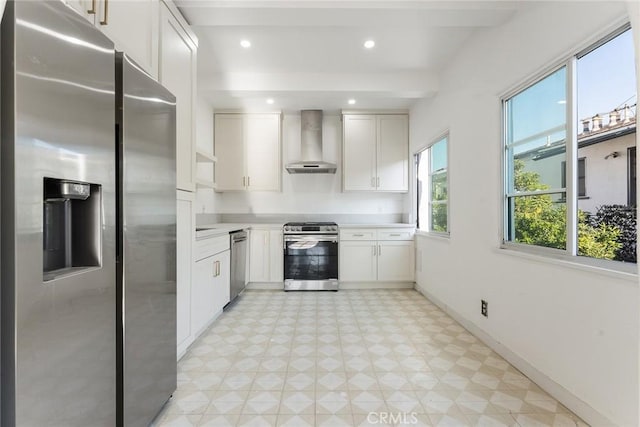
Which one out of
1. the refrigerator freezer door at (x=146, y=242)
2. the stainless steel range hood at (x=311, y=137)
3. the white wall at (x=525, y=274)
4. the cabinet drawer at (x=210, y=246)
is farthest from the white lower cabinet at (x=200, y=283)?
the white wall at (x=525, y=274)

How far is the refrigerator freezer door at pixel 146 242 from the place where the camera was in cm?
117

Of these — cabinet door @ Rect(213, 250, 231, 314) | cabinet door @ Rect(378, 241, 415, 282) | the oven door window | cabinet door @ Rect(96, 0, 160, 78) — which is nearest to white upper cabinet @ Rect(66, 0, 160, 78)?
cabinet door @ Rect(96, 0, 160, 78)

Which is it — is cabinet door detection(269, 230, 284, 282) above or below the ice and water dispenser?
below

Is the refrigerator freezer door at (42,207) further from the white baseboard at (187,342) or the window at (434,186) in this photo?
the window at (434,186)

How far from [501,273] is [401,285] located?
2.02 metres

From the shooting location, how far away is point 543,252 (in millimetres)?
1824

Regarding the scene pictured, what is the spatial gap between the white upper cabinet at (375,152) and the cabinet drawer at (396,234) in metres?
0.65

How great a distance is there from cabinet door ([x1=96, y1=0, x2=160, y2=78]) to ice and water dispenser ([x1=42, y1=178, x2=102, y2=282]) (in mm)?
741

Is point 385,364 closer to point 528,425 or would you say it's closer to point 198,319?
point 528,425

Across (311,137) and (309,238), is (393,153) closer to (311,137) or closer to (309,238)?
(311,137)

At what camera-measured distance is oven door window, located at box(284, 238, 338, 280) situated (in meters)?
3.95

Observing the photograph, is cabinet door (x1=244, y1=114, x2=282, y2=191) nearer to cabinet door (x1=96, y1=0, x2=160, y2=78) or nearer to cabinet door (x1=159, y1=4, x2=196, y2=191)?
cabinet door (x1=159, y1=4, x2=196, y2=191)

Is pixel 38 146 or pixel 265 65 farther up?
pixel 265 65

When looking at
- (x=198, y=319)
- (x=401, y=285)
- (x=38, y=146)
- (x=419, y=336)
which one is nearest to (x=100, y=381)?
(x=38, y=146)
